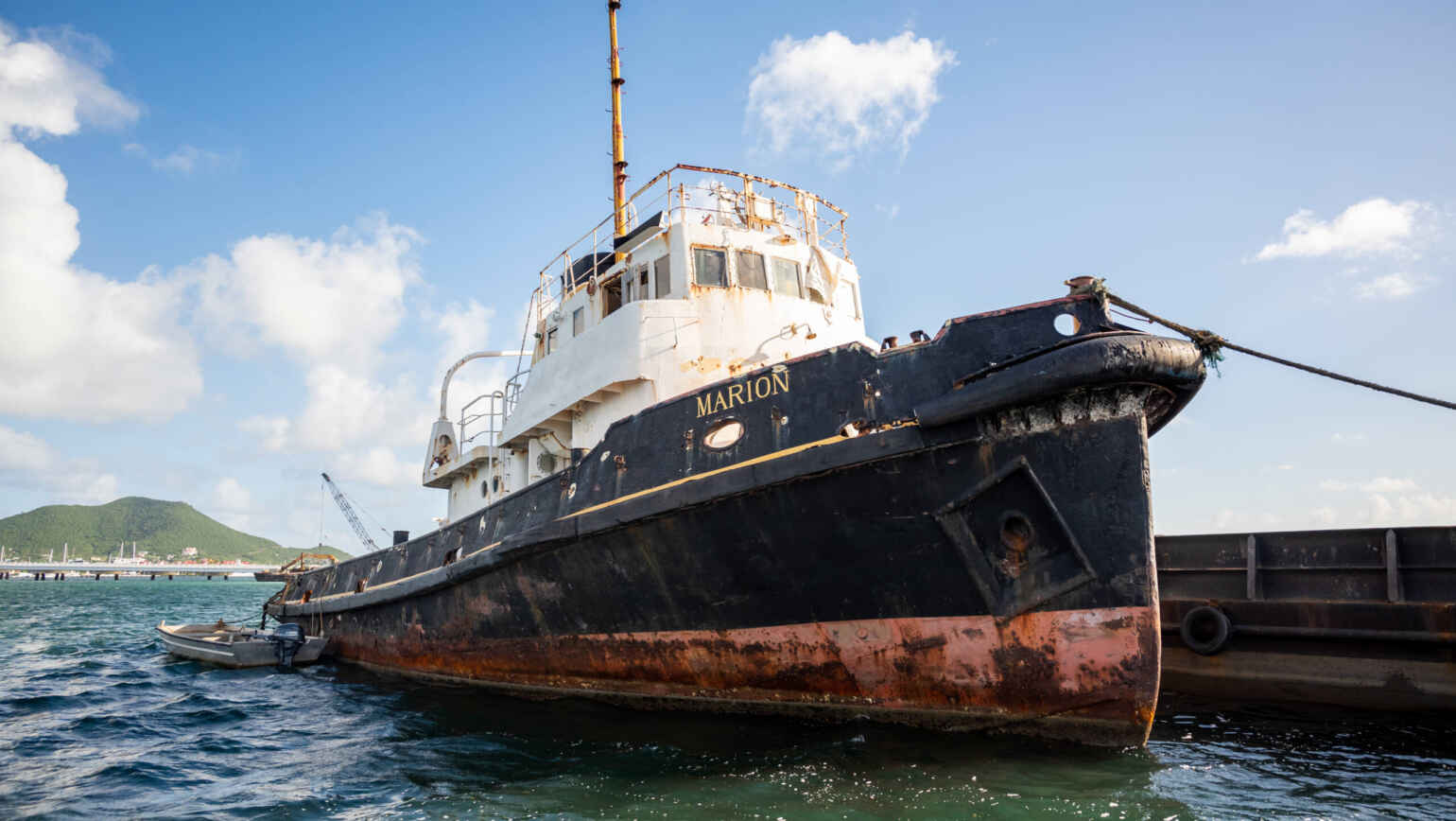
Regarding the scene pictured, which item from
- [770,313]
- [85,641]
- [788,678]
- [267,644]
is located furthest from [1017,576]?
[85,641]

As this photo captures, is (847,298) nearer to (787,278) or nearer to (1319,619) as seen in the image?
(787,278)

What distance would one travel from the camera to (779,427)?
6.21 m

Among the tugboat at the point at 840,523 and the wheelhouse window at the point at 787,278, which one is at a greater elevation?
the wheelhouse window at the point at 787,278

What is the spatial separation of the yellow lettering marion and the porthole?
0.13 metres

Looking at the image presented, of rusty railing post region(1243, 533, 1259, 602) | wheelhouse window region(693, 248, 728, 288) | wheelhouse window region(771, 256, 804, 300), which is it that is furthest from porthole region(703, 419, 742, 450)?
rusty railing post region(1243, 533, 1259, 602)

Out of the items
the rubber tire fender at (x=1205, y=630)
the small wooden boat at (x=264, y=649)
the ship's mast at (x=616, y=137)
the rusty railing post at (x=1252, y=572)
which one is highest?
the ship's mast at (x=616, y=137)

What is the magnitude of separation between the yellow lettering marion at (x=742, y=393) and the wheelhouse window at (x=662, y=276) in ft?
7.15

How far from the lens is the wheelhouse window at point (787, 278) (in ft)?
29.0

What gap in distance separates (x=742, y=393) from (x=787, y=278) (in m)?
2.79

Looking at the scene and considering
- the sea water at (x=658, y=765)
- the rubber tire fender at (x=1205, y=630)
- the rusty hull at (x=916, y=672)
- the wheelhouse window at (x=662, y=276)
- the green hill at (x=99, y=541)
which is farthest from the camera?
the green hill at (x=99, y=541)

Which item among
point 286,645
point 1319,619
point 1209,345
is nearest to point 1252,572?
point 1319,619

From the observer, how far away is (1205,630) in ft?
31.2

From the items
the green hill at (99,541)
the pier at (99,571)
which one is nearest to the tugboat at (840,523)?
the pier at (99,571)

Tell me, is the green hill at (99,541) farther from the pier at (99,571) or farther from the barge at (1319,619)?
the barge at (1319,619)
